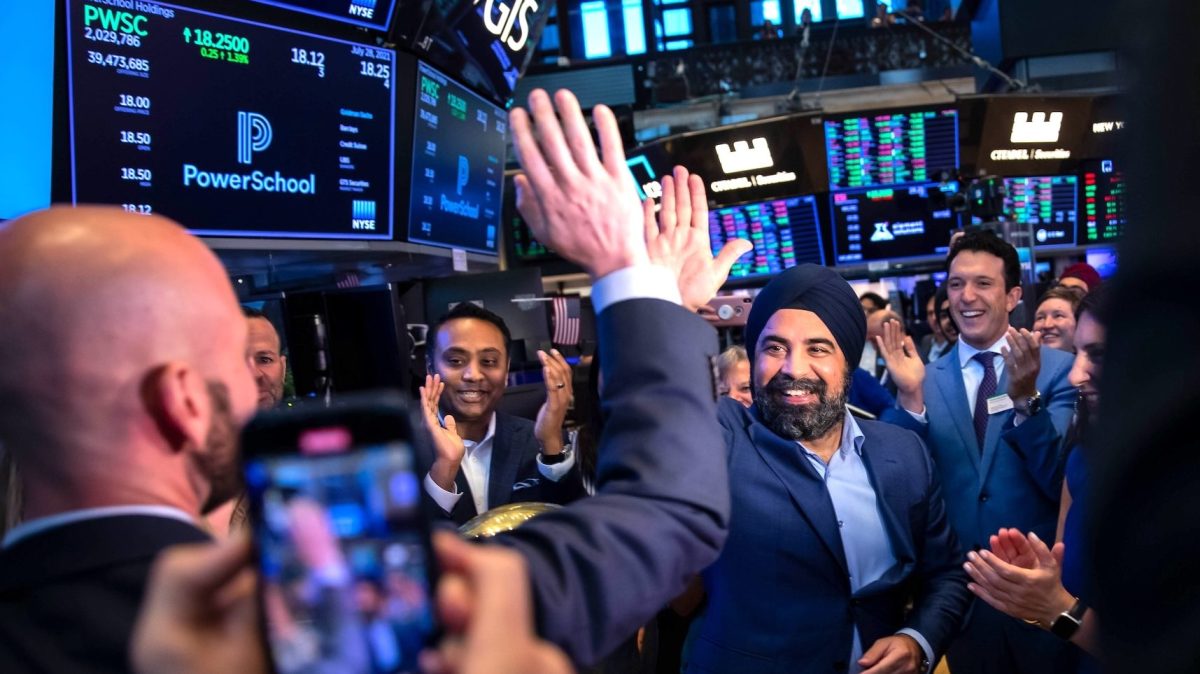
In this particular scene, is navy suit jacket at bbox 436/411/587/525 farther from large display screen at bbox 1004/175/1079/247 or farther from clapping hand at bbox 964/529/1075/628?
large display screen at bbox 1004/175/1079/247

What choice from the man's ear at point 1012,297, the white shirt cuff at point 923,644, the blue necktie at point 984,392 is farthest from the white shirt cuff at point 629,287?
the man's ear at point 1012,297

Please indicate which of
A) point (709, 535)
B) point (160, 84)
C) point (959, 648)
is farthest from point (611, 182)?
point (160, 84)

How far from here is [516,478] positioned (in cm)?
315

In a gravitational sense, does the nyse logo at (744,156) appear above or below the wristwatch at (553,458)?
above

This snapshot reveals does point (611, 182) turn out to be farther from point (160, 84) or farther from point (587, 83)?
point (587, 83)

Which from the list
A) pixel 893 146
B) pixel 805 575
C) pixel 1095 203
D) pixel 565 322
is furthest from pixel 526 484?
pixel 1095 203

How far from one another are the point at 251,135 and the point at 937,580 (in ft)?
8.28

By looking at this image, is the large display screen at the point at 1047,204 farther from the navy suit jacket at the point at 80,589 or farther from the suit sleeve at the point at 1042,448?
the navy suit jacket at the point at 80,589

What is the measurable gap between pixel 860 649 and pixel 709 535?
1.45 meters

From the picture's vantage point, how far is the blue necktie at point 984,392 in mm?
3207

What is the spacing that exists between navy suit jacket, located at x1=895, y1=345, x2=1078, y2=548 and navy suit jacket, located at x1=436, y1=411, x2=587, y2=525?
3.59 ft

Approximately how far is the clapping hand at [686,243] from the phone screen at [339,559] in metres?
0.65

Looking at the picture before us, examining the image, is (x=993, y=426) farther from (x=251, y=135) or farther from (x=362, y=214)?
(x=251, y=135)

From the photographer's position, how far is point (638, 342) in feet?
3.48
